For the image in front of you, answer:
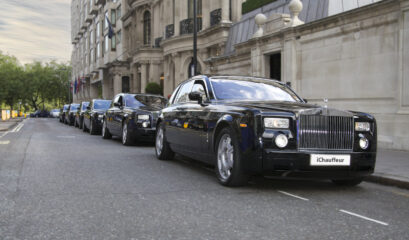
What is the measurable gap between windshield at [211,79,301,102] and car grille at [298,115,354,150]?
1.46 m

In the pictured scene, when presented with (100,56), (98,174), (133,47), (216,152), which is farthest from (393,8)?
(100,56)

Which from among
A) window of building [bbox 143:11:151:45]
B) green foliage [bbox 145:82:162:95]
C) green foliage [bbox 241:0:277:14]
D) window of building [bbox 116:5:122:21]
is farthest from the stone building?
window of building [bbox 116:5:122:21]

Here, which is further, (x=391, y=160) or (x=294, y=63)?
(x=294, y=63)

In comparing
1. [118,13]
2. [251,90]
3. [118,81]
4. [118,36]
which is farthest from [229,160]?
[118,13]

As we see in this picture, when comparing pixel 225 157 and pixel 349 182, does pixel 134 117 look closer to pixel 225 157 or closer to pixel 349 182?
pixel 225 157

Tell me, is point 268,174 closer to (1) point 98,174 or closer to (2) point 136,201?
(2) point 136,201

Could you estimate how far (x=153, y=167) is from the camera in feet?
26.5

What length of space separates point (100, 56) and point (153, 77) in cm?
A: 2662

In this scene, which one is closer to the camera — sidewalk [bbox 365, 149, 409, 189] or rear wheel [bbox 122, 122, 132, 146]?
sidewalk [bbox 365, 149, 409, 189]

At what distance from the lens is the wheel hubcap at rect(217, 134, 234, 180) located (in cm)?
606

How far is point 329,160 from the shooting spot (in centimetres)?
557

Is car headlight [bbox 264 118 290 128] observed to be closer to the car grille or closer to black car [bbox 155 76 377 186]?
black car [bbox 155 76 377 186]

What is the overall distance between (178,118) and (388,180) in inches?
145

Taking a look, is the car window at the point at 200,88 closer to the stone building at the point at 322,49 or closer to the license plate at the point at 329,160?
the license plate at the point at 329,160
